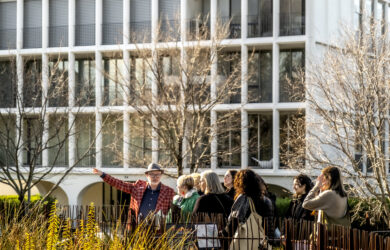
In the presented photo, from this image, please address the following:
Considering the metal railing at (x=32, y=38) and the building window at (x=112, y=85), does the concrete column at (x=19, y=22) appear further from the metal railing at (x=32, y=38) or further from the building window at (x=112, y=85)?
the building window at (x=112, y=85)

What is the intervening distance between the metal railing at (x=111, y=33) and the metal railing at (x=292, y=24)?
7512mm

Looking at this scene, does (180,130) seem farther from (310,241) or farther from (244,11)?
(310,241)

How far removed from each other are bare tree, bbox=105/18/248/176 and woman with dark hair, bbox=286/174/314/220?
17401mm

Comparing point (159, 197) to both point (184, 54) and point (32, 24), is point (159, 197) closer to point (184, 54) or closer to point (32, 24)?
point (184, 54)

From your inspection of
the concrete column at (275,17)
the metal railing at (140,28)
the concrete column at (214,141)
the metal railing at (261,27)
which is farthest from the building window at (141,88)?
the concrete column at (275,17)

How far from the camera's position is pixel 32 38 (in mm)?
41031

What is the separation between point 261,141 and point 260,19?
16.6ft

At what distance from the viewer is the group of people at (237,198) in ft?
34.7

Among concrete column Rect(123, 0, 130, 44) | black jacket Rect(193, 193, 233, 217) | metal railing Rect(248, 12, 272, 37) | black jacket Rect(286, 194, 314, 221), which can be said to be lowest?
black jacket Rect(286, 194, 314, 221)

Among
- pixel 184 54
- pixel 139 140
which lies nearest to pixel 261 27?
pixel 184 54

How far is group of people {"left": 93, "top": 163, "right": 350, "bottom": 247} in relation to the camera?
34.7 feet

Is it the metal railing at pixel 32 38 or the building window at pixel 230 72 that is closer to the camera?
the building window at pixel 230 72

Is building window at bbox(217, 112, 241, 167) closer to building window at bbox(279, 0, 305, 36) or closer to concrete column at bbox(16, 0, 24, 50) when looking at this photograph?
building window at bbox(279, 0, 305, 36)

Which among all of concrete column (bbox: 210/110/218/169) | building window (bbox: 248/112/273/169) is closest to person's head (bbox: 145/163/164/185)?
concrete column (bbox: 210/110/218/169)
